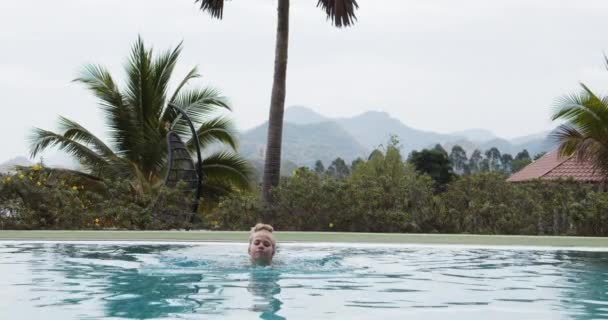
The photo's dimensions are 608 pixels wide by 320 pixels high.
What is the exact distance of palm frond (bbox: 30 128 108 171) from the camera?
1981cm

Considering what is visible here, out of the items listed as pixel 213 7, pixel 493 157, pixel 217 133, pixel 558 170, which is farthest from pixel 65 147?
pixel 493 157

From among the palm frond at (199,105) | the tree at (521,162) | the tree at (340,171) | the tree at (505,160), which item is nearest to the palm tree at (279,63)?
the tree at (340,171)

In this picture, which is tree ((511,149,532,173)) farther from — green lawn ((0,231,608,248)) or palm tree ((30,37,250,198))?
green lawn ((0,231,608,248))

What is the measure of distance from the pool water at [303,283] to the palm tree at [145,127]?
343 inches

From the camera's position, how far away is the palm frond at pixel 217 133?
20.4m

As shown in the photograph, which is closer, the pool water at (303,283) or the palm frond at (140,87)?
the pool water at (303,283)

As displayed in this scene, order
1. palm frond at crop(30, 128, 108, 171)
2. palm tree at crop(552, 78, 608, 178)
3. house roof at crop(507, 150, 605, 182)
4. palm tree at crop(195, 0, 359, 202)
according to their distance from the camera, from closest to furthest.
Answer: palm tree at crop(195, 0, 359, 202) → palm tree at crop(552, 78, 608, 178) → palm frond at crop(30, 128, 108, 171) → house roof at crop(507, 150, 605, 182)

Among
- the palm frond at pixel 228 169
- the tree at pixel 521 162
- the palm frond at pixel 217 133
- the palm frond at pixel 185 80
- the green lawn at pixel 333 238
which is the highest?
the tree at pixel 521 162

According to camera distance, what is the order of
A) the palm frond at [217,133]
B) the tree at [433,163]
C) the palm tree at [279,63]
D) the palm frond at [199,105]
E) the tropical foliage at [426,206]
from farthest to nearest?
the tree at [433,163], the palm frond at [199,105], the palm frond at [217,133], the palm tree at [279,63], the tropical foliage at [426,206]

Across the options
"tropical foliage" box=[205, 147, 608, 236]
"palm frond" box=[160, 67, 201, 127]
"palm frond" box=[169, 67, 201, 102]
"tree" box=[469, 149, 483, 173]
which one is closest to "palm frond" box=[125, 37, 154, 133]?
"palm frond" box=[160, 67, 201, 127]

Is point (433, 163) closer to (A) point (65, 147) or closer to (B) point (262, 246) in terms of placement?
(A) point (65, 147)

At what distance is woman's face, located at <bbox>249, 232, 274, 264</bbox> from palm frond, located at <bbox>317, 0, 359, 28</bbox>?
9596 mm

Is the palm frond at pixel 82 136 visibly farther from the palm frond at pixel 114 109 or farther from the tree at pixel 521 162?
the tree at pixel 521 162

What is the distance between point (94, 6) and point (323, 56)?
11846mm
